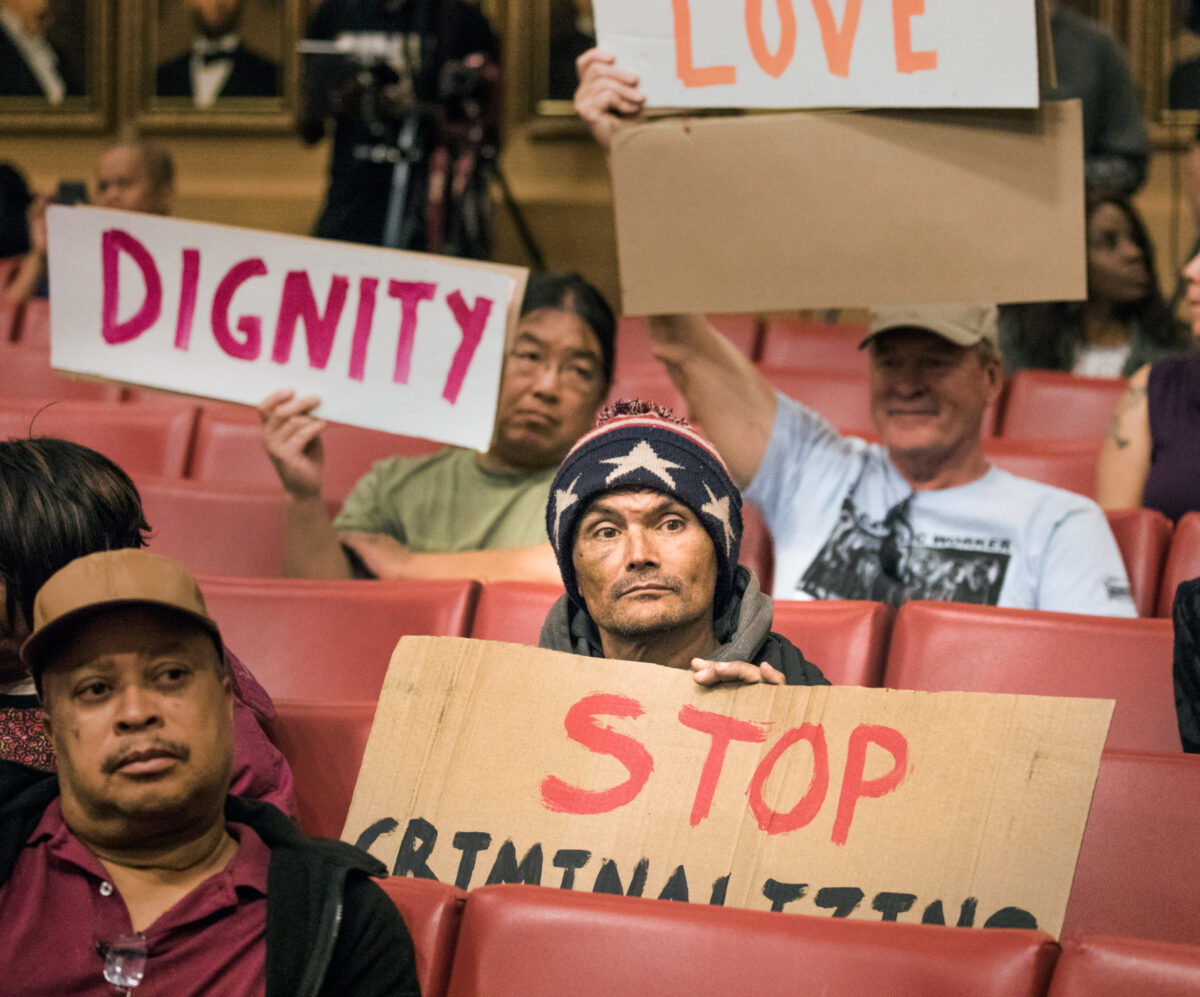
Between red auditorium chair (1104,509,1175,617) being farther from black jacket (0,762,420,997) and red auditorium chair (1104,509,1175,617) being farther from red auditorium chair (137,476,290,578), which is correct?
black jacket (0,762,420,997)

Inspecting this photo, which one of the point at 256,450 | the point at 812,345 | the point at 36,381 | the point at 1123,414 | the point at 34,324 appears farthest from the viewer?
the point at 34,324

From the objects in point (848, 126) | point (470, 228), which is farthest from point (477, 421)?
point (470, 228)

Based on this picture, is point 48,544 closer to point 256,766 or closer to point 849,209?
point 256,766

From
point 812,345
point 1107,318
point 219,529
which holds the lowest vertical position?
point 219,529

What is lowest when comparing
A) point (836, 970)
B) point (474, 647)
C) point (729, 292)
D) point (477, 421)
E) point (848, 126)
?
point (836, 970)

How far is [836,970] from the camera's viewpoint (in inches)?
47.1

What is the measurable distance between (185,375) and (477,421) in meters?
0.49

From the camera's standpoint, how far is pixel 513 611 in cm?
216

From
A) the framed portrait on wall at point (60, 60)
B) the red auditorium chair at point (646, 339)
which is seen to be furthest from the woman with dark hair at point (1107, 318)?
the framed portrait on wall at point (60, 60)

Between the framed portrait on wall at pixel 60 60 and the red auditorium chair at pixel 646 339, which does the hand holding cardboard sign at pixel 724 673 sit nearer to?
the red auditorium chair at pixel 646 339

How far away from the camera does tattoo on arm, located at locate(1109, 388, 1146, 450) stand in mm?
2908

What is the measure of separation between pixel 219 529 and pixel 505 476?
1.68 ft

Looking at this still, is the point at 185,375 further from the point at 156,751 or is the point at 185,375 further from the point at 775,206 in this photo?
the point at 156,751

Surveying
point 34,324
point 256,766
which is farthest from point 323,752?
point 34,324
